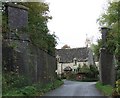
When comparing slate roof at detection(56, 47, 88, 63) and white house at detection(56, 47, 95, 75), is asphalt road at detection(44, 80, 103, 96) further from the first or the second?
slate roof at detection(56, 47, 88, 63)

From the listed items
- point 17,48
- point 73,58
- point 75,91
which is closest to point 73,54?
point 73,58

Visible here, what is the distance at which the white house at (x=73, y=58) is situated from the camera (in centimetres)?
8607

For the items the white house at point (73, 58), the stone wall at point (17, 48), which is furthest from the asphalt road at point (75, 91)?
the white house at point (73, 58)

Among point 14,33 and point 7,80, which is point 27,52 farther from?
point 7,80

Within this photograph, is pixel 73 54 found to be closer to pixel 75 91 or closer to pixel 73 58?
pixel 73 58

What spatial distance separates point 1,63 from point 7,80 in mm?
954

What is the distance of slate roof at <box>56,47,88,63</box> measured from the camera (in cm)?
8725

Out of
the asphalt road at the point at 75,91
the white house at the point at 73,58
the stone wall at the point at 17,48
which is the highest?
the white house at the point at 73,58

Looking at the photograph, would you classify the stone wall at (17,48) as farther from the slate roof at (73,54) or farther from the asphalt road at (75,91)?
the slate roof at (73,54)

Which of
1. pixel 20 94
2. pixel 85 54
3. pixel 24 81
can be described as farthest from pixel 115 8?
pixel 85 54

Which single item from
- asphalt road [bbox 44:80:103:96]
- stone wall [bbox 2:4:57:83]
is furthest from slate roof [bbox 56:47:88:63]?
stone wall [bbox 2:4:57:83]

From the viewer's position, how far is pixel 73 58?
3477 inches

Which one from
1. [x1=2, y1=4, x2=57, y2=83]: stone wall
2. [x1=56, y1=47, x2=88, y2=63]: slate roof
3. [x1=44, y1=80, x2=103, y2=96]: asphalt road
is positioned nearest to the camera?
[x1=2, y1=4, x2=57, y2=83]: stone wall

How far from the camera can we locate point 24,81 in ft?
63.0
